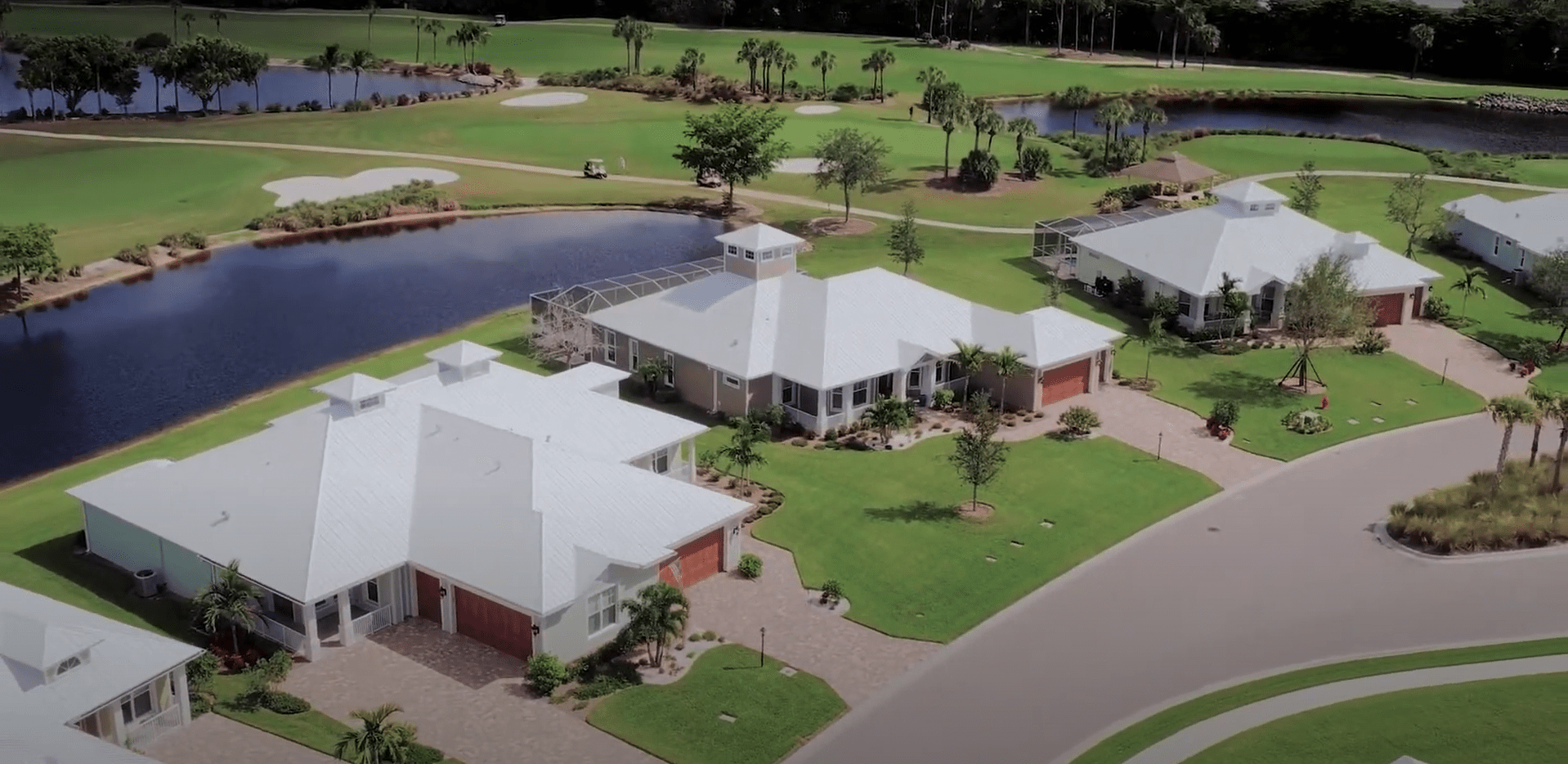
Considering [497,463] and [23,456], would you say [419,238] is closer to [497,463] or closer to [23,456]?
[23,456]

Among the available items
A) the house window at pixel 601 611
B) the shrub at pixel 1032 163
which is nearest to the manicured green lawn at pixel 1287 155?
the shrub at pixel 1032 163

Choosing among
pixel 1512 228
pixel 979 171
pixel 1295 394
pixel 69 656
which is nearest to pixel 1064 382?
pixel 1295 394

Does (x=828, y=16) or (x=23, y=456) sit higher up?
(x=828, y=16)

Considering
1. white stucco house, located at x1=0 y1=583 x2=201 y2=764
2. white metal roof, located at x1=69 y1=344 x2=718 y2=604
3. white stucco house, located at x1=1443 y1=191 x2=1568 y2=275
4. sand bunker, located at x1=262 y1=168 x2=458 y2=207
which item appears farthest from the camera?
sand bunker, located at x1=262 y1=168 x2=458 y2=207

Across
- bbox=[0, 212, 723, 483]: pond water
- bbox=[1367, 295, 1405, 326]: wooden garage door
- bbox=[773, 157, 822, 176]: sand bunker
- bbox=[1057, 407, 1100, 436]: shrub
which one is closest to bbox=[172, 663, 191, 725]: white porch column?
bbox=[0, 212, 723, 483]: pond water

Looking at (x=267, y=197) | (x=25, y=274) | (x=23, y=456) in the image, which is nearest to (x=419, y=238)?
(x=267, y=197)

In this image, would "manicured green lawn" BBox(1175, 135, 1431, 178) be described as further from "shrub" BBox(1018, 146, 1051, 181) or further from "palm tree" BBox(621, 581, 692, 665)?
"palm tree" BBox(621, 581, 692, 665)
